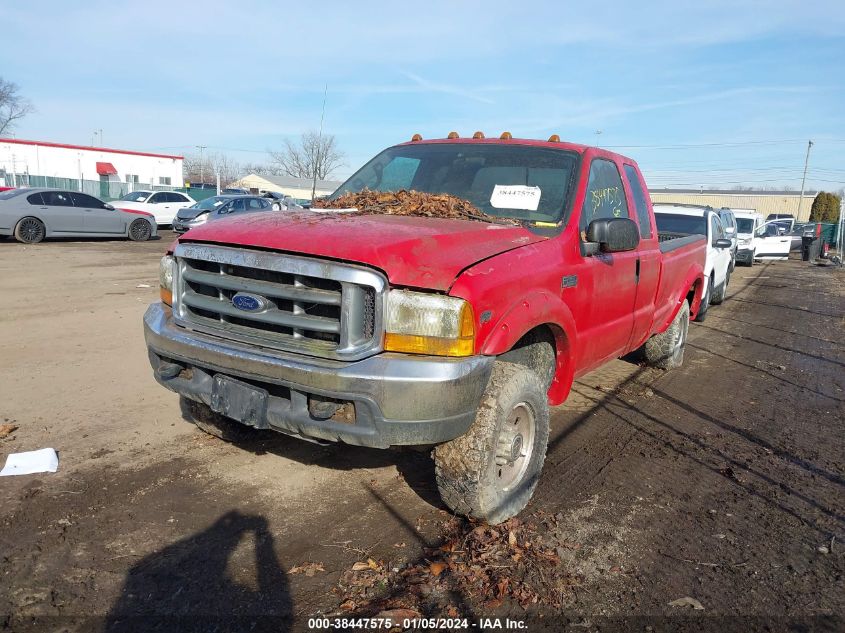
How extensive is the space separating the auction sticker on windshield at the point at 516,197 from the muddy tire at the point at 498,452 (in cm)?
125

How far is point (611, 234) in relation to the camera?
3982 mm

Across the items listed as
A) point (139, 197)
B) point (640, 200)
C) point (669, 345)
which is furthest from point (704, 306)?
point (139, 197)

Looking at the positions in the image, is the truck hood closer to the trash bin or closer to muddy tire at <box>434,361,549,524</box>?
muddy tire at <box>434,361,549,524</box>

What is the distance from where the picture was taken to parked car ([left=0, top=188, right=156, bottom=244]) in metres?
17.1

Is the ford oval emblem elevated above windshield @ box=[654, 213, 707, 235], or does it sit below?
above

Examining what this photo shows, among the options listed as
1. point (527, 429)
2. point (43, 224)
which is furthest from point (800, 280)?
point (43, 224)

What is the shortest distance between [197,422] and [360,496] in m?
1.35

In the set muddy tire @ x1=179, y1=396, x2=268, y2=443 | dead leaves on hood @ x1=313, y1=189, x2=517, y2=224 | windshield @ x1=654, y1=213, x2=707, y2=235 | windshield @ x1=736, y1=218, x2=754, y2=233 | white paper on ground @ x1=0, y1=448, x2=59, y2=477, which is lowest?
white paper on ground @ x1=0, y1=448, x2=59, y2=477

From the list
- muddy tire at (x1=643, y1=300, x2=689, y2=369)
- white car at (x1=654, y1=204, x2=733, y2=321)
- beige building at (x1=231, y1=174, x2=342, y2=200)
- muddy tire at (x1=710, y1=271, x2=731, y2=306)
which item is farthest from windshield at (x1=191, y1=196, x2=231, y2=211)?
beige building at (x1=231, y1=174, x2=342, y2=200)

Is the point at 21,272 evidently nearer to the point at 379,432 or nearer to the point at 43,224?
the point at 43,224

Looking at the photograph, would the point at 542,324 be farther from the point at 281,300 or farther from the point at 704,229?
the point at 704,229

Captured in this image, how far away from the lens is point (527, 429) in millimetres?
3635

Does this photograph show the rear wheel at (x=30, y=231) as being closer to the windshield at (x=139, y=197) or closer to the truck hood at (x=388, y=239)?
the windshield at (x=139, y=197)

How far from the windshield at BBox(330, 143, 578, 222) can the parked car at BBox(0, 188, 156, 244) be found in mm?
15757
